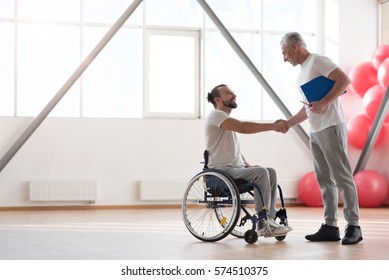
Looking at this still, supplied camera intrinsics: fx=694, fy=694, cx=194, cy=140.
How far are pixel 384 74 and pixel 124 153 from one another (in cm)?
308

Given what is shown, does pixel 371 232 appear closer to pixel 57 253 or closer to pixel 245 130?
pixel 245 130

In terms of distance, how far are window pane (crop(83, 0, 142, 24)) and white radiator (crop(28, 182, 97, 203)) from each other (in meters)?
1.95

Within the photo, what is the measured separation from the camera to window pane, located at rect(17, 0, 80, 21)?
802cm

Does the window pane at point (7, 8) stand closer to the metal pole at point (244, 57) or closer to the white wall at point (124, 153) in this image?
the white wall at point (124, 153)

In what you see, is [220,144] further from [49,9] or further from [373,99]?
[49,9]

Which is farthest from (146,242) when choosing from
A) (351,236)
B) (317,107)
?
(317,107)

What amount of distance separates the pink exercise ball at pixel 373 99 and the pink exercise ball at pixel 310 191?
3.23ft

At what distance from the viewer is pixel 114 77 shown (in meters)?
8.26

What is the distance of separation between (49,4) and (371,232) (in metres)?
4.79

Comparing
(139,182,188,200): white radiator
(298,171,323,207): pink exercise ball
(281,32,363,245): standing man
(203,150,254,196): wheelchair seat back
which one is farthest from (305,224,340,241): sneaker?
(139,182,188,200): white radiator

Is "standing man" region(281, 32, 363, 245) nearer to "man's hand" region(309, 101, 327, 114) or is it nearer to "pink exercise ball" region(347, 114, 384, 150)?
"man's hand" region(309, 101, 327, 114)

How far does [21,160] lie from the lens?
7.83 meters

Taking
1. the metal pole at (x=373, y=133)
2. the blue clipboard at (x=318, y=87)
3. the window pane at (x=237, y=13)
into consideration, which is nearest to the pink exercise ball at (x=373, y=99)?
the metal pole at (x=373, y=133)

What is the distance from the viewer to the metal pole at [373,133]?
774 centimetres
